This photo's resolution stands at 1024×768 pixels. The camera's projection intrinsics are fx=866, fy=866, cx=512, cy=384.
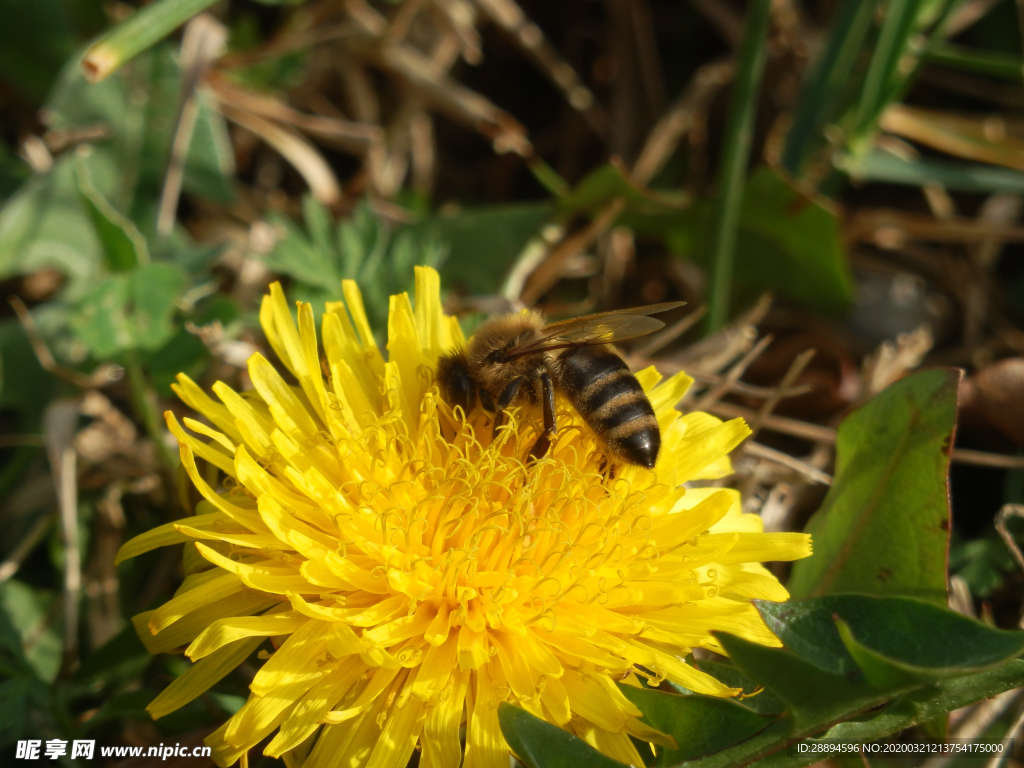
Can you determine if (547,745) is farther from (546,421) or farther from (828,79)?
(828,79)

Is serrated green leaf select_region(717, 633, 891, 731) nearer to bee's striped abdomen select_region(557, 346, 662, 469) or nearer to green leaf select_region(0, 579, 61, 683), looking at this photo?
bee's striped abdomen select_region(557, 346, 662, 469)

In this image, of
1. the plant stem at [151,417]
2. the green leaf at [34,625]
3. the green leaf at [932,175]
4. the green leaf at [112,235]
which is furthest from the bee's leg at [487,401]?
the green leaf at [932,175]

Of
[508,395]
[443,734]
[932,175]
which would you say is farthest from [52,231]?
[932,175]

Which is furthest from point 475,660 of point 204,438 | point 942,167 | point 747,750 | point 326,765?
point 942,167

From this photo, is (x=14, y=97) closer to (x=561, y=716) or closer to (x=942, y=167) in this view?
(x=561, y=716)

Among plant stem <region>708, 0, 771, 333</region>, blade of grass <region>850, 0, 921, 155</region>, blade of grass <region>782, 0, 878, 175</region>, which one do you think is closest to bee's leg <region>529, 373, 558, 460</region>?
plant stem <region>708, 0, 771, 333</region>
